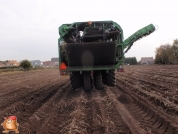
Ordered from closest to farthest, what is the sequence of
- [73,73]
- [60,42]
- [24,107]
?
[24,107]
[60,42]
[73,73]

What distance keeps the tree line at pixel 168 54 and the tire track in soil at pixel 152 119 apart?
68170 millimetres

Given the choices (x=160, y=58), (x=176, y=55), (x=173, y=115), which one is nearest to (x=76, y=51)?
(x=173, y=115)

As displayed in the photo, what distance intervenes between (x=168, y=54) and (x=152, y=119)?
7089cm

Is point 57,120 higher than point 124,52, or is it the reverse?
point 124,52

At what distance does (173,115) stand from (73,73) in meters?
5.85

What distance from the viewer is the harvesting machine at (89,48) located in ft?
29.9

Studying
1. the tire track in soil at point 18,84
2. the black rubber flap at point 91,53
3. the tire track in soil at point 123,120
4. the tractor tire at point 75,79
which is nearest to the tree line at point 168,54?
the tire track in soil at point 18,84

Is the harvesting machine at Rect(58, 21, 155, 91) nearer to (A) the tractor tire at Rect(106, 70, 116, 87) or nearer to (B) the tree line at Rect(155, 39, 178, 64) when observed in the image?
(A) the tractor tire at Rect(106, 70, 116, 87)

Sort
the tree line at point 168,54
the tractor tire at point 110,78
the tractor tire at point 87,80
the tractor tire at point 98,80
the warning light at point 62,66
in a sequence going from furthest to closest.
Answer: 1. the tree line at point 168,54
2. the tractor tire at point 110,78
3. the tractor tire at point 98,80
4. the tractor tire at point 87,80
5. the warning light at point 62,66

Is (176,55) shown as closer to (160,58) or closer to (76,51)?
(160,58)

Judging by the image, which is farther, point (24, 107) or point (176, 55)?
point (176, 55)

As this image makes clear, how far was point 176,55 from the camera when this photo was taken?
2756 inches

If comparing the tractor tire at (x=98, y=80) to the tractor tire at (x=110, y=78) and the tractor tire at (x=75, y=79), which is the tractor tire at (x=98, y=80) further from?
the tractor tire at (x=75, y=79)

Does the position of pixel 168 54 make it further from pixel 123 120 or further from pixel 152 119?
pixel 123 120
